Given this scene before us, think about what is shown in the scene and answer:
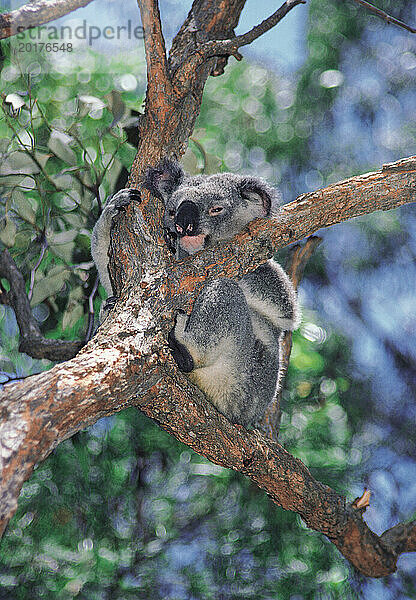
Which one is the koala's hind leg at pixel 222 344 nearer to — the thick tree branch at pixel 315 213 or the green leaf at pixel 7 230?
the thick tree branch at pixel 315 213

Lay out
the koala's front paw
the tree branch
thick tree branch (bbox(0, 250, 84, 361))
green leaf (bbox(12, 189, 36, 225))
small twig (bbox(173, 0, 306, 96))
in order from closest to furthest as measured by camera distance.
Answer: the tree branch
the koala's front paw
small twig (bbox(173, 0, 306, 96))
thick tree branch (bbox(0, 250, 84, 361))
green leaf (bbox(12, 189, 36, 225))

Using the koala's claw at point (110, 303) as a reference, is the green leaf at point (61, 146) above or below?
above

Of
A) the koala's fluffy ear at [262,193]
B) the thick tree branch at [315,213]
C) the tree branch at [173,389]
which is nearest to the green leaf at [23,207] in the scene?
the tree branch at [173,389]

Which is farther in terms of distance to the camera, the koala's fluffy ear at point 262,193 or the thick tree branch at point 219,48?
the koala's fluffy ear at point 262,193

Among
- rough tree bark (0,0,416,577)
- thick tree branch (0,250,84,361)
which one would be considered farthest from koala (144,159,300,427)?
thick tree branch (0,250,84,361)

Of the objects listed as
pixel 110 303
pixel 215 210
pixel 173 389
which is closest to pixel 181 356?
pixel 173 389

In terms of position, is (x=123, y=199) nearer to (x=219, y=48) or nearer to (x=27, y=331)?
(x=219, y=48)

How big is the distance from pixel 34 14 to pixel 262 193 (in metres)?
1.36

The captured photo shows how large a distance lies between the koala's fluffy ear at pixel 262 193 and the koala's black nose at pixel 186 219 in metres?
0.29

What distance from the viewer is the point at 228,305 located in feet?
7.37

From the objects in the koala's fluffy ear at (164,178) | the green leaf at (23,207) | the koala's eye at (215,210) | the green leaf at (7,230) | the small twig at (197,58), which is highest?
the small twig at (197,58)

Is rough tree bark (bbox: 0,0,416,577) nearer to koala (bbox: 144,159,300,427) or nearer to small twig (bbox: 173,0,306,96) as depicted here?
small twig (bbox: 173,0,306,96)

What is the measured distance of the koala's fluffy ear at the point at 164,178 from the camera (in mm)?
2373

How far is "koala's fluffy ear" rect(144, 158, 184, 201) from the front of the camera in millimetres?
2373
